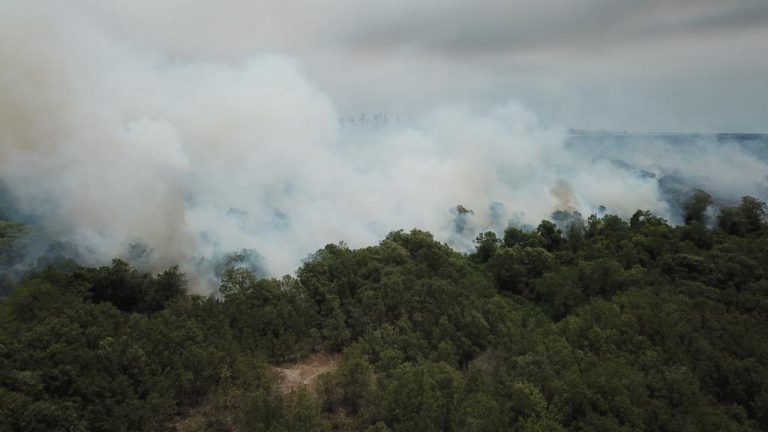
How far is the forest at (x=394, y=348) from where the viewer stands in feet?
57.1

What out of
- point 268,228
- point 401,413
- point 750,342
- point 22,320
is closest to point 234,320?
point 22,320

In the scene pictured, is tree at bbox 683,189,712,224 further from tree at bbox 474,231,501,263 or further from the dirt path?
the dirt path

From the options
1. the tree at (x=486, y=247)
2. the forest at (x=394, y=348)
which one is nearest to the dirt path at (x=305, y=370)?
the forest at (x=394, y=348)

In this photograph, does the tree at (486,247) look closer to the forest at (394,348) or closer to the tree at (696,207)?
the forest at (394,348)

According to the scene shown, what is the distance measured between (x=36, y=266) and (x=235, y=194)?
54.6 ft

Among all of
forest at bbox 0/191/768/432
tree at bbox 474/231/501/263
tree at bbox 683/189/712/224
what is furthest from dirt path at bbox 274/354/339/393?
tree at bbox 683/189/712/224

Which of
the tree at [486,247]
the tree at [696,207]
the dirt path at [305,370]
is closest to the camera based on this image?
the dirt path at [305,370]

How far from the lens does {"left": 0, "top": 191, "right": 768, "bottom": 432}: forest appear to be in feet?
57.1

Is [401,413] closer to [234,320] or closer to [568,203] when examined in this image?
[234,320]

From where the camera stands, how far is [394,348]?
23.7 m

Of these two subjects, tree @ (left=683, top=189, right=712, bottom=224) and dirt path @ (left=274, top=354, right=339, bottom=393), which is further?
tree @ (left=683, top=189, right=712, bottom=224)

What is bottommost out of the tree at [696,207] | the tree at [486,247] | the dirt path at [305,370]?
the dirt path at [305,370]

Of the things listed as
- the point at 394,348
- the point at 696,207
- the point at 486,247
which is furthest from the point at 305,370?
the point at 696,207

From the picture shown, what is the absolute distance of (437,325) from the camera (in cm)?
2605
